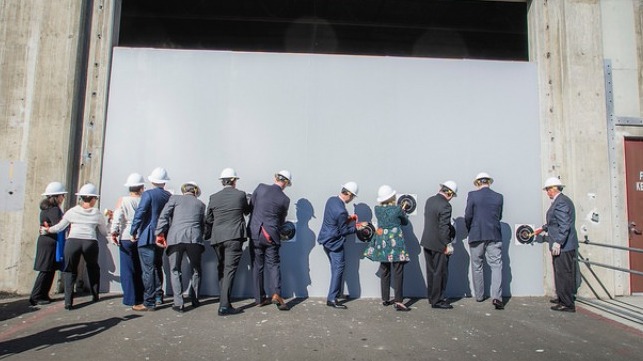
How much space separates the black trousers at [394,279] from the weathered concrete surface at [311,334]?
211 millimetres

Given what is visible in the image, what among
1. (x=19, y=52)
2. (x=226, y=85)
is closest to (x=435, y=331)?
(x=226, y=85)

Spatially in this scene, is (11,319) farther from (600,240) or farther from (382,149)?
(600,240)

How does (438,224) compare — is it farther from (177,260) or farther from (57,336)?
(57,336)

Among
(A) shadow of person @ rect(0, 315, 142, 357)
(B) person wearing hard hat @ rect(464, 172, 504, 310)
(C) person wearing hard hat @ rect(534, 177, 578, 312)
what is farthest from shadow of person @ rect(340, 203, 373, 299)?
(A) shadow of person @ rect(0, 315, 142, 357)

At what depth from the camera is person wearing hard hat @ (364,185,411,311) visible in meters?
5.71

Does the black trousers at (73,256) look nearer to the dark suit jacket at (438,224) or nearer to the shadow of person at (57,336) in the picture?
the shadow of person at (57,336)

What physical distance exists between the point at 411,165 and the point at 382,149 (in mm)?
558

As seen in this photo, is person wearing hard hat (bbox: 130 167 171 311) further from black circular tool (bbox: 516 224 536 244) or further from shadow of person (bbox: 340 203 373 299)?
black circular tool (bbox: 516 224 536 244)

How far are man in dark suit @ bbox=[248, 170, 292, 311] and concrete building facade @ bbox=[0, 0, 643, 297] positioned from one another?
113 inches

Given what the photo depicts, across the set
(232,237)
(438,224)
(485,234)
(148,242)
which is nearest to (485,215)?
(485,234)

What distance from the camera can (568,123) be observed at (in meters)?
6.80

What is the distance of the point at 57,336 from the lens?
14.5 ft

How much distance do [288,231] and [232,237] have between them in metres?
1.29

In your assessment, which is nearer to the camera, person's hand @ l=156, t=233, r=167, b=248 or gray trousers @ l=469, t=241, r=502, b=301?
person's hand @ l=156, t=233, r=167, b=248
